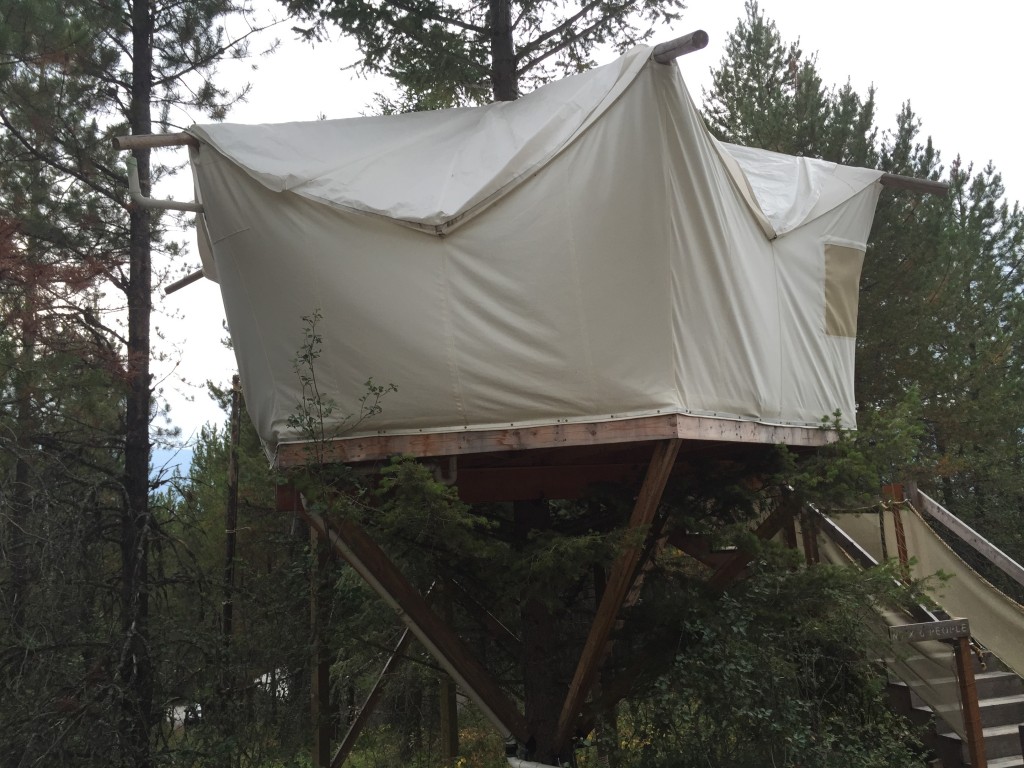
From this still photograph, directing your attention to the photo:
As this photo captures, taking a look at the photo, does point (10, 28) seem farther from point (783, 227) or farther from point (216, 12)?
point (783, 227)

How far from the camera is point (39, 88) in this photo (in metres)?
8.23

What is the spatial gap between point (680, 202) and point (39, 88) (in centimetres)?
593

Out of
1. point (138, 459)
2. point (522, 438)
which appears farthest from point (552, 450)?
point (138, 459)

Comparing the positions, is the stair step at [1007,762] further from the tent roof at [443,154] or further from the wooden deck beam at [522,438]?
the tent roof at [443,154]

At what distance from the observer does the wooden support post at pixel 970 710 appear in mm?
6746

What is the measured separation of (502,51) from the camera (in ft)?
27.1

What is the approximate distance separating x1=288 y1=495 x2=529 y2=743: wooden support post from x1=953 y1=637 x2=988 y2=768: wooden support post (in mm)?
3181

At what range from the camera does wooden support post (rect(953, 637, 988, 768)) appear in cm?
675

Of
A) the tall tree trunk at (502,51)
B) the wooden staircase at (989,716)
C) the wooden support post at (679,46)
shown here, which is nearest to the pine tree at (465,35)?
the tall tree trunk at (502,51)

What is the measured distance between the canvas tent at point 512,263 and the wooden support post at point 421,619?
830 mm

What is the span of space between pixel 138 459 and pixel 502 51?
4635 millimetres

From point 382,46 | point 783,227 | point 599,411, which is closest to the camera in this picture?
point 599,411

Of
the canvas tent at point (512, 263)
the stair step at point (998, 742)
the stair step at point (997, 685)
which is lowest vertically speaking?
the stair step at point (998, 742)

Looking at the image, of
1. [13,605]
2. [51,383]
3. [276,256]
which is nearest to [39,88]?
[51,383]
